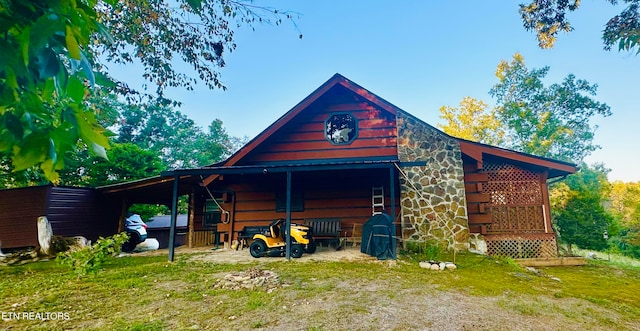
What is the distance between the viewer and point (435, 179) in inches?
351

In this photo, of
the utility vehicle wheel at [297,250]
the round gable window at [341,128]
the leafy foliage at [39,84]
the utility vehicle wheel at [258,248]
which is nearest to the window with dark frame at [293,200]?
the round gable window at [341,128]

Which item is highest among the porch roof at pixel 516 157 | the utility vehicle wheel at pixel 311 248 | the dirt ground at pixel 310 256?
the porch roof at pixel 516 157

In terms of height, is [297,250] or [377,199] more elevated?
[377,199]

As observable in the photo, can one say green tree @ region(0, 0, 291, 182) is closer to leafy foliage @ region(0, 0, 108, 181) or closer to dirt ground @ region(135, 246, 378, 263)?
leafy foliage @ region(0, 0, 108, 181)

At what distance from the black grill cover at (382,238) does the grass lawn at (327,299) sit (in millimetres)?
461

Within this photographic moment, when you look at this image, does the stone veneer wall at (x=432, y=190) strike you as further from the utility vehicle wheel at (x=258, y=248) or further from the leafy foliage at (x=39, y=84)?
the leafy foliage at (x=39, y=84)

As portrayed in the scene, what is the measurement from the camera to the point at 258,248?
7809mm

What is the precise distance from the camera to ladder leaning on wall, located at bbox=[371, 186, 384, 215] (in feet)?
31.3

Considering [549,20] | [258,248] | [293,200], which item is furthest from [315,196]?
Answer: [549,20]

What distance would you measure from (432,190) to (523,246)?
2.90 m

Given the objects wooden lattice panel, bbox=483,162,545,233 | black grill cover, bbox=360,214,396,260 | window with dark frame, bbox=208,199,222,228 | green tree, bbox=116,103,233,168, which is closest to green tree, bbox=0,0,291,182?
black grill cover, bbox=360,214,396,260

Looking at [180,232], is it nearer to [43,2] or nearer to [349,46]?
[349,46]

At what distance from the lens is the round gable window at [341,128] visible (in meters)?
9.86

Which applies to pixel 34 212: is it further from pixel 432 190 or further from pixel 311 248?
pixel 432 190
